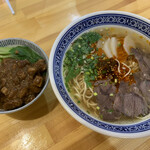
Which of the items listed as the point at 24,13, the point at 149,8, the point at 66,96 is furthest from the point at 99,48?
the point at 24,13

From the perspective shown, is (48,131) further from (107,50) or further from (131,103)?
(107,50)

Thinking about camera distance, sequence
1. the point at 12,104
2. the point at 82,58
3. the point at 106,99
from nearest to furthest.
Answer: the point at 12,104
the point at 106,99
the point at 82,58

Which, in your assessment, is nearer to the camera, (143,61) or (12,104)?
(12,104)

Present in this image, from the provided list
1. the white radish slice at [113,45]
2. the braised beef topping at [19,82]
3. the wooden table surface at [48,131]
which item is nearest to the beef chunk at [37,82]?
the braised beef topping at [19,82]

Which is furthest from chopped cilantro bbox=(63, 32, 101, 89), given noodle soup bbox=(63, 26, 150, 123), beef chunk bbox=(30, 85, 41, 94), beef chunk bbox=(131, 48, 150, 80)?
beef chunk bbox=(131, 48, 150, 80)

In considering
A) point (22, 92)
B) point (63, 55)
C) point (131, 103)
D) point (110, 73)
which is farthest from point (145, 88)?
point (22, 92)

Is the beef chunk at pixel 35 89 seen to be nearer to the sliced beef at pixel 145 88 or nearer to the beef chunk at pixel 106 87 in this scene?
the beef chunk at pixel 106 87

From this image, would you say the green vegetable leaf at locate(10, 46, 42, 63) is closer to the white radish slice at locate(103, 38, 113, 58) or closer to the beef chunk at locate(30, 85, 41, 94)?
the beef chunk at locate(30, 85, 41, 94)
